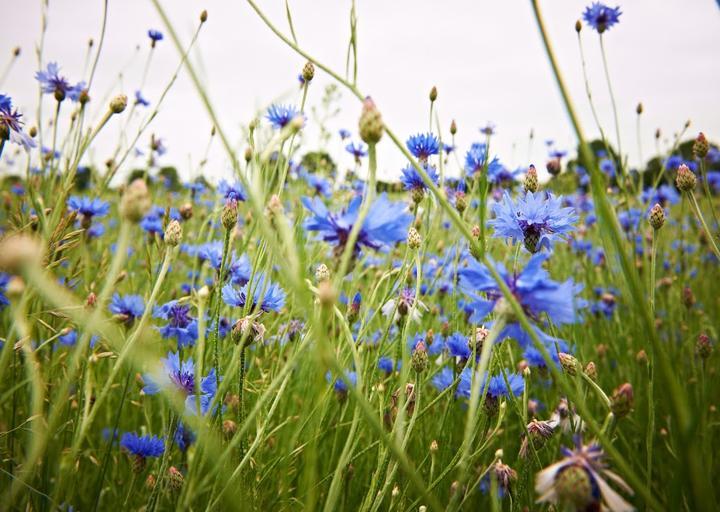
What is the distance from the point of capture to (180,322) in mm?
1178

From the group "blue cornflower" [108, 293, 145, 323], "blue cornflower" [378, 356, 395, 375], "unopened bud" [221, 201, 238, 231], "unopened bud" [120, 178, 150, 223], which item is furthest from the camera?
"blue cornflower" [378, 356, 395, 375]

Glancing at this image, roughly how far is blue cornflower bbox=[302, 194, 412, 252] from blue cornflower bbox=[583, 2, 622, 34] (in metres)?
1.56

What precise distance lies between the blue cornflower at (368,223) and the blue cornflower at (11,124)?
2.53ft

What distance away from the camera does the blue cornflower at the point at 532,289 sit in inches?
21.2

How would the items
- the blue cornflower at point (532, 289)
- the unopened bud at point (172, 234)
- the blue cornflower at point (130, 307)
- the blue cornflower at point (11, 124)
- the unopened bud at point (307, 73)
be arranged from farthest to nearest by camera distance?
1. the blue cornflower at point (130, 307)
2. the unopened bud at point (307, 73)
3. the blue cornflower at point (11, 124)
4. the unopened bud at point (172, 234)
5. the blue cornflower at point (532, 289)

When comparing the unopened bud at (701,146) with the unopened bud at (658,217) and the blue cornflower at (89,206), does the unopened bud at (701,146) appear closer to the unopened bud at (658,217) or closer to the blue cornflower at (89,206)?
the unopened bud at (658,217)

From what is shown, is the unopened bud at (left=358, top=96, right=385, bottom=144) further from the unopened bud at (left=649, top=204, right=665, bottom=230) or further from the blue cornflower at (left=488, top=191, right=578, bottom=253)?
the unopened bud at (left=649, top=204, right=665, bottom=230)

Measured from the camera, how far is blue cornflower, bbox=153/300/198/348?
1.10 m

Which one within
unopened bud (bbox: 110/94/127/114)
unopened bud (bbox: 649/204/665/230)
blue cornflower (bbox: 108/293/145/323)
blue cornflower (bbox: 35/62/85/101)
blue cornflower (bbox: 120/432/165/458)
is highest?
blue cornflower (bbox: 35/62/85/101)

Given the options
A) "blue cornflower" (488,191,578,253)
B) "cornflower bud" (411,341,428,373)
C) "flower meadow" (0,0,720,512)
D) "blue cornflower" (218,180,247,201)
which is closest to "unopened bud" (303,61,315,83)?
"flower meadow" (0,0,720,512)

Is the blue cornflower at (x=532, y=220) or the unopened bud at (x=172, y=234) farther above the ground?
the blue cornflower at (x=532, y=220)

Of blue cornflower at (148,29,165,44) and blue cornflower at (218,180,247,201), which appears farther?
blue cornflower at (148,29,165,44)

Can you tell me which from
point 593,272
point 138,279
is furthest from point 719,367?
point 138,279

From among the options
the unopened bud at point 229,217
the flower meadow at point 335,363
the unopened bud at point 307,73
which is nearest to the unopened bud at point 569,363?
the flower meadow at point 335,363
